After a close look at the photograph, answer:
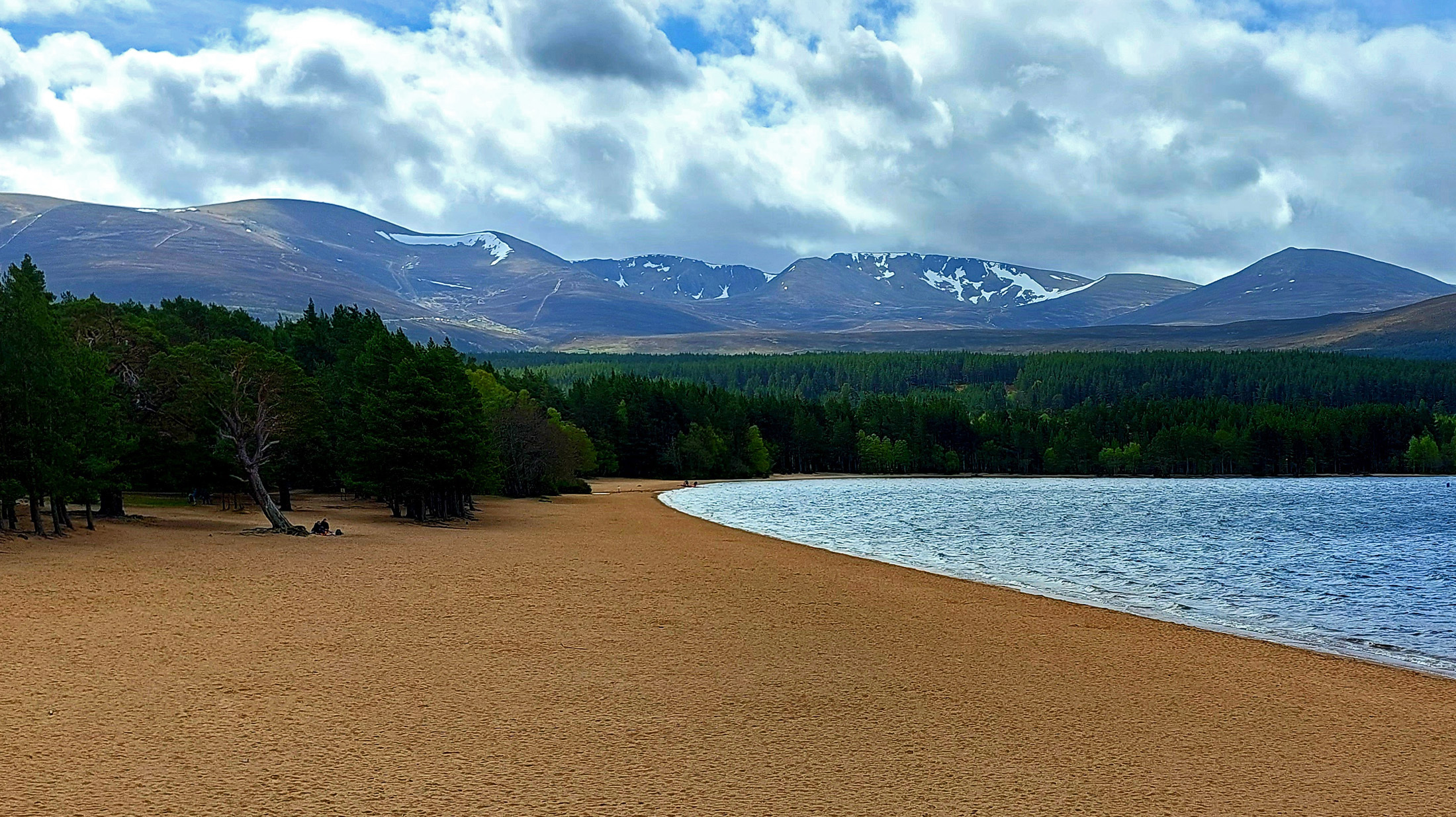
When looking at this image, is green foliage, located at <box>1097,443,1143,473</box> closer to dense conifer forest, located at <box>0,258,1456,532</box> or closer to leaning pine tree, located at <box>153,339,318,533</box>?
dense conifer forest, located at <box>0,258,1456,532</box>

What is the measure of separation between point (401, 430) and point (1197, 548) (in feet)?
127

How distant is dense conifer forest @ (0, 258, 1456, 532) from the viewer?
35.6m

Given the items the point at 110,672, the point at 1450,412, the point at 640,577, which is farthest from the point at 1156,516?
the point at 1450,412

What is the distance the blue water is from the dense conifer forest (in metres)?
16.8

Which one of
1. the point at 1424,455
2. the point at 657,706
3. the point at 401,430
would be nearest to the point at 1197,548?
the point at 401,430

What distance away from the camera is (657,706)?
1553 centimetres

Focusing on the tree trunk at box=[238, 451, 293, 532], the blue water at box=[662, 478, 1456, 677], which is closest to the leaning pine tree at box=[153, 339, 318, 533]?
the tree trunk at box=[238, 451, 293, 532]

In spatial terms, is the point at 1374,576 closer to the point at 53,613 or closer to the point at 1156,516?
the point at 1156,516

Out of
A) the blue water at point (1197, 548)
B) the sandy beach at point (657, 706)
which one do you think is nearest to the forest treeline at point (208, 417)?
the sandy beach at point (657, 706)

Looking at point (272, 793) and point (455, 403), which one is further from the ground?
point (455, 403)

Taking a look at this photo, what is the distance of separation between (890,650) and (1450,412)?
727 feet

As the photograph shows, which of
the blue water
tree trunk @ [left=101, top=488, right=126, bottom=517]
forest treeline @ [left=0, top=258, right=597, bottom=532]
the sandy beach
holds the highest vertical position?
forest treeline @ [left=0, top=258, right=597, bottom=532]

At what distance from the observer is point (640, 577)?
30094 millimetres

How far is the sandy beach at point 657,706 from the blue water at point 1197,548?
410cm
